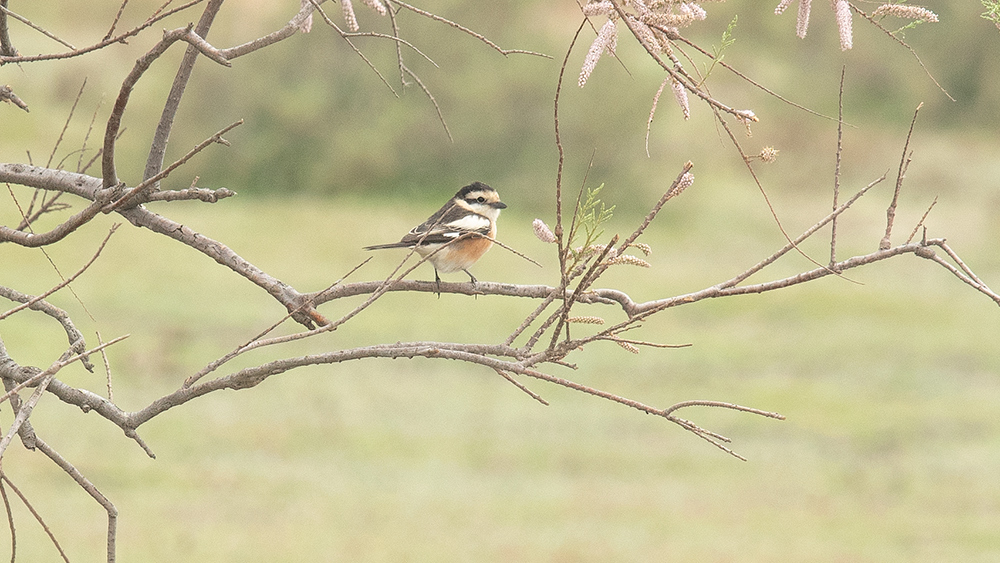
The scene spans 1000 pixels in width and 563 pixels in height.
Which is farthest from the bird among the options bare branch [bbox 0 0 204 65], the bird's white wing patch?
bare branch [bbox 0 0 204 65]

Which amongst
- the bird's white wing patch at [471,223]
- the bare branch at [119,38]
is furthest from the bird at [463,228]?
the bare branch at [119,38]

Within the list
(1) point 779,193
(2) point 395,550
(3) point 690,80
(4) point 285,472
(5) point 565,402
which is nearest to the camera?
(3) point 690,80

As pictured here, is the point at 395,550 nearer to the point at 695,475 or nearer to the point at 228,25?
the point at 695,475

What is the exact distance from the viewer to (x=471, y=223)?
5598 millimetres

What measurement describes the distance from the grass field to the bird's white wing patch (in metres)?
7.11

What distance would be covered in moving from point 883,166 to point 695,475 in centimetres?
2175

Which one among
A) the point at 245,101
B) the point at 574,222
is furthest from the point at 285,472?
the point at 245,101

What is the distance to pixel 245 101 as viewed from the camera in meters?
30.0

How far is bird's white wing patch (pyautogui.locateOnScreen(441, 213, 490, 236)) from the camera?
215 inches

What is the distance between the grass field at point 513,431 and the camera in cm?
1276

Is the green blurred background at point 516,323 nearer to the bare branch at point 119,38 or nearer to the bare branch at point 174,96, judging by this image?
the bare branch at point 174,96

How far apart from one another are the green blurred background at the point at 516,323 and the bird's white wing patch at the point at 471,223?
Answer: 5.32 ft

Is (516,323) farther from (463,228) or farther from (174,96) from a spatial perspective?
(174,96)

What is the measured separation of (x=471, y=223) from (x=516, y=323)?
17211mm
